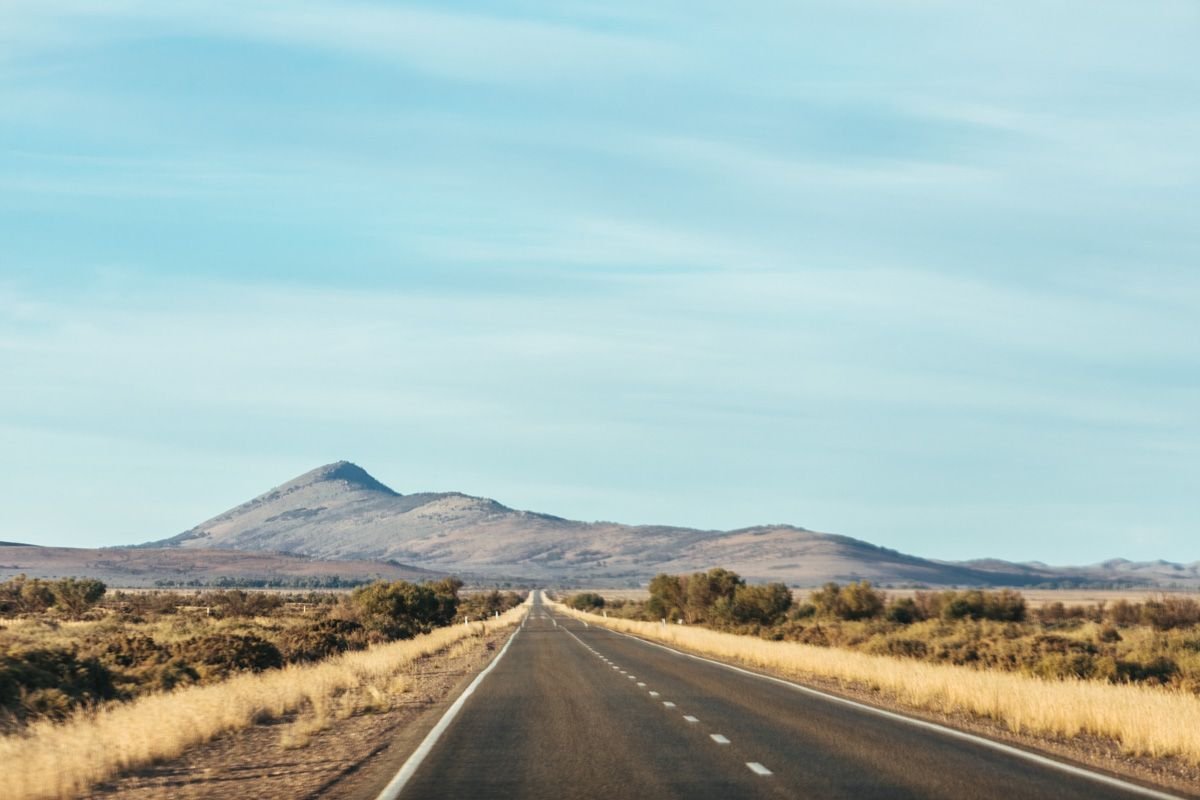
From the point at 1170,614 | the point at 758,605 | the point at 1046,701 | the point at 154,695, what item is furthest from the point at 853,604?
the point at 154,695

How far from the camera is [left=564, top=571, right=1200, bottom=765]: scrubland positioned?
19469mm

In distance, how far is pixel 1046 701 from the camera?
20.8 meters

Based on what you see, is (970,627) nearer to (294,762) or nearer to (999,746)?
(999,746)

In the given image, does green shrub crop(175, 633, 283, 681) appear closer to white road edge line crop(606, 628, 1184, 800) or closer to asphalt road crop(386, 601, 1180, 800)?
asphalt road crop(386, 601, 1180, 800)

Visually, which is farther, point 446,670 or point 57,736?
point 446,670

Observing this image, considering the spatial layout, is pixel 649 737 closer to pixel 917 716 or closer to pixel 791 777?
pixel 791 777

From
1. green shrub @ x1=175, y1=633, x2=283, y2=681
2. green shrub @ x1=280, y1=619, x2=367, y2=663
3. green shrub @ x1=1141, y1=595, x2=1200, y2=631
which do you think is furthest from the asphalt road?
green shrub @ x1=1141, y1=595, x2=1200, y2=631

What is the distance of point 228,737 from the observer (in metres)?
18.8

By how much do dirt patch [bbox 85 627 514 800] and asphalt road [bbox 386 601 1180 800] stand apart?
62cm

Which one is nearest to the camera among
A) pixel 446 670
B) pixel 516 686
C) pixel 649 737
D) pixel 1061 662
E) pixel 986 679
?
pixel 649 737

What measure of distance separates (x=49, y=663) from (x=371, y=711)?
19.1 feet

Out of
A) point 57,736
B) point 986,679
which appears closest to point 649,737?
point 57,736

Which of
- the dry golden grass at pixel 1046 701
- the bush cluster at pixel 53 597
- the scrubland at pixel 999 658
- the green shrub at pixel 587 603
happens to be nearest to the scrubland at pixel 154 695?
the dry golden grass at pixel 1046 701

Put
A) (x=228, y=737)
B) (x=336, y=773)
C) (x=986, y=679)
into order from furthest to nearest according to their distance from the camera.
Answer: (x=986, y=679) < (x=228, y=737) < (x=336, y=773)
